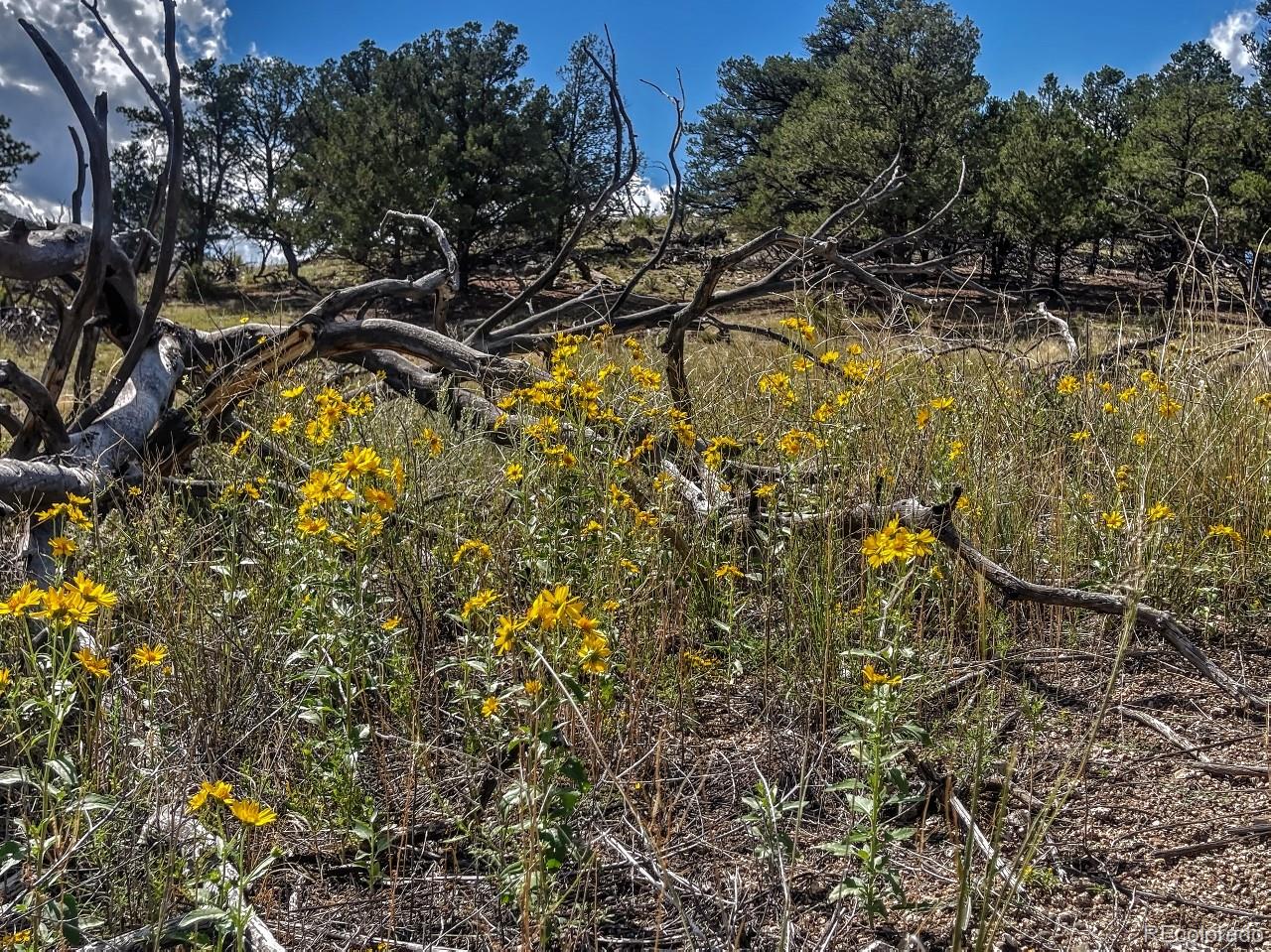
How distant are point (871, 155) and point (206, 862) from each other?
806 inches

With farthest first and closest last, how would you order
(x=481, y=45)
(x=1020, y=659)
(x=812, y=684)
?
1. (x=481, y=45)
2. (x=1020, y=659)
3. (x=812, y=684)

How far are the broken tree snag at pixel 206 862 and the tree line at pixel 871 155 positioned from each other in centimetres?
1699

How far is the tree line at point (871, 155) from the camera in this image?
1881 cm

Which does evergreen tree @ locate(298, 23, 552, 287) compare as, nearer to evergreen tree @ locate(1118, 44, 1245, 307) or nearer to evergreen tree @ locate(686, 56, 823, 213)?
evergreen tree @ locate(686, 56, 823, 213)

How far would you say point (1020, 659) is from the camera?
2434 millimetres

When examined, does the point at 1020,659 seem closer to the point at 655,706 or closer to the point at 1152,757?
the point at 1152,757

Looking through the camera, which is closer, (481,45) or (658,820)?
(658,820)

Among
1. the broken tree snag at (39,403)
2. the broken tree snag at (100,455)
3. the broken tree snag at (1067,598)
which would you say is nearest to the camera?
the broken tree snag at (1067,598)

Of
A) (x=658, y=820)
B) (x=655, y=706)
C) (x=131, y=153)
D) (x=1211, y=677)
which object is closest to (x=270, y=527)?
(x=655, y=706)

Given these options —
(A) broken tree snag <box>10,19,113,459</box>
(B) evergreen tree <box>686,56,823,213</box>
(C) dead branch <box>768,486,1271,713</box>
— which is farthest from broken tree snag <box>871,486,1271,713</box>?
(B) evergreen tree <box>686,56,823,213</box>

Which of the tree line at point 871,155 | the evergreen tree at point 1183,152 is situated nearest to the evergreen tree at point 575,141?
the tree line at point 871,155

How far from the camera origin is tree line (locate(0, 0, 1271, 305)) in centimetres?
1881

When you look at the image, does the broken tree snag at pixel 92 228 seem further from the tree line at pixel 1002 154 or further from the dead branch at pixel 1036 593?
the tree line at pixel 1002 154

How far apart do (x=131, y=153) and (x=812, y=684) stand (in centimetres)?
3096
